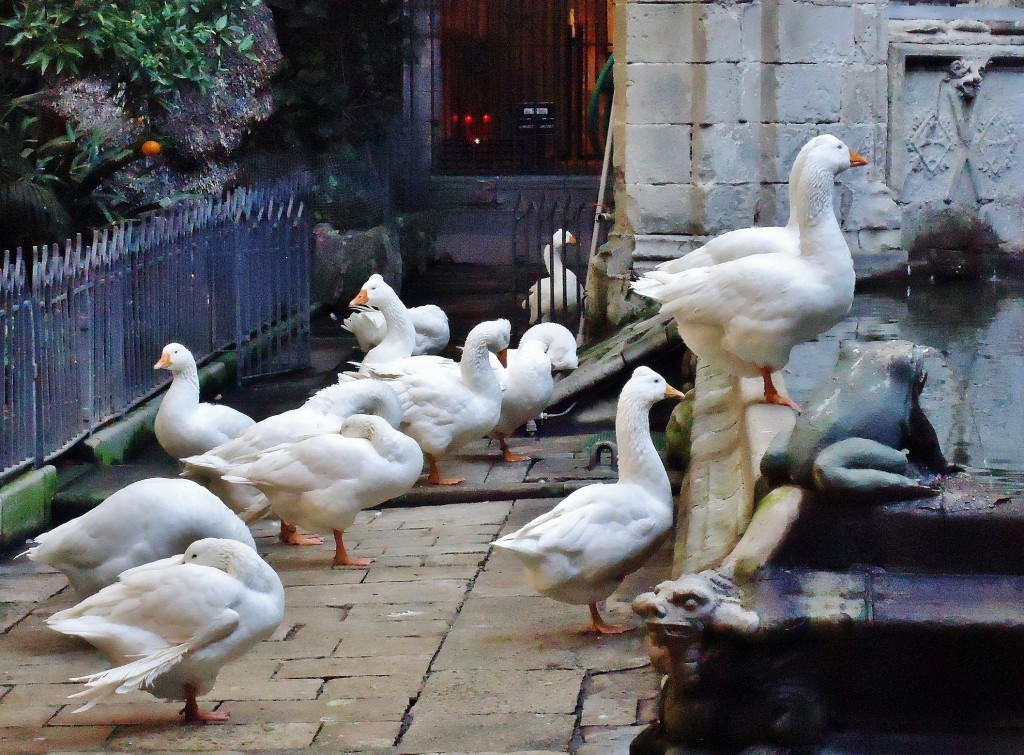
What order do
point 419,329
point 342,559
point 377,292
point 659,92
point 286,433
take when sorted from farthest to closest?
1. point 419,329
2. point 659,92
3. point 377,292
4. point 286,433
5. point 342,559

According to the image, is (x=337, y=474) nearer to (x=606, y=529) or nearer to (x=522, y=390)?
(x=606, y=529)

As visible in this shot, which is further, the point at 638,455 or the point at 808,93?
the point at 808,93

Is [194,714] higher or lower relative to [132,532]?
lower

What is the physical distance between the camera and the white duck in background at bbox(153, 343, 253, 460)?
8195 millimetres

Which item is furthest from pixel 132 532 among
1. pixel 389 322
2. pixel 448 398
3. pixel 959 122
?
pixel 959 122

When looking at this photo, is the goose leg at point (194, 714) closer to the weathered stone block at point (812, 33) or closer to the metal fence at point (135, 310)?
the metal fence at point (135, 310)

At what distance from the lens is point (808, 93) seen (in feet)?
35.6

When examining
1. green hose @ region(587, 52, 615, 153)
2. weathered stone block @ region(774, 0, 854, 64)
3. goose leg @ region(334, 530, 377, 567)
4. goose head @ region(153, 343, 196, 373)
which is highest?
weathered stone block @ region(774, 0, 854, 64)

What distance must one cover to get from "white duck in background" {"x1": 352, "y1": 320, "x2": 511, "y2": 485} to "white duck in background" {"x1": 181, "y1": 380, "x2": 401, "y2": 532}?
0.33m

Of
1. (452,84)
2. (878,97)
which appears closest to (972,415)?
(878,97)

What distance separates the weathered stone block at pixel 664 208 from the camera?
35.9 feet

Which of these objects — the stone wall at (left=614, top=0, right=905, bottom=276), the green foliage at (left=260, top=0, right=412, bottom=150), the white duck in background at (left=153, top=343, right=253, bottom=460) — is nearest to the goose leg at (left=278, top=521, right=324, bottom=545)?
the white duck in background at (left=153, top=343, right=253, bottom=460)

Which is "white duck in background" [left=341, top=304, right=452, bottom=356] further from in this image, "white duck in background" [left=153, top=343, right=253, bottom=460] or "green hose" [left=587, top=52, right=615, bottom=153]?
"green hose" [left=587, top=52, right=615, bottom=153]

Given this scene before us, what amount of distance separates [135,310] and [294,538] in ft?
10.7
